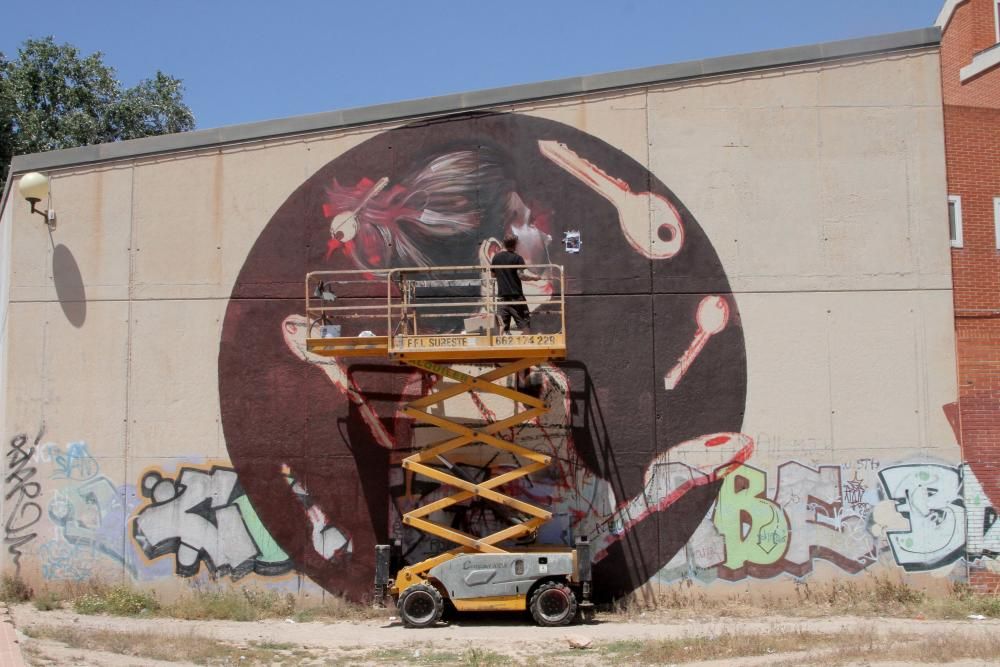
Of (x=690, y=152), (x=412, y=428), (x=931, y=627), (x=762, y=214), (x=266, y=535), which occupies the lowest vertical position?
(x=931, y=627)

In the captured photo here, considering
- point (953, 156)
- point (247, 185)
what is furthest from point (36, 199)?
point (953, 156)

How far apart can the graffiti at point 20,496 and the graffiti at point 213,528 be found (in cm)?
172

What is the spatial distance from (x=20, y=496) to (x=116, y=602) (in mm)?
2519

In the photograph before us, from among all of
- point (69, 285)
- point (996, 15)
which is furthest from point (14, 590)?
point (996, 15)

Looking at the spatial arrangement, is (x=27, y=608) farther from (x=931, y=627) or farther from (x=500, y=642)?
(x=931, y=627)

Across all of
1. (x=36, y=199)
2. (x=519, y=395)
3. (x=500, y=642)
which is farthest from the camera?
(x=36, y=199)

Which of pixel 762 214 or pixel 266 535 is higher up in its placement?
pixel 762 214

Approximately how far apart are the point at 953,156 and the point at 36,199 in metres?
15.4

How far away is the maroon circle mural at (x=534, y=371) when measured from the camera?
16000 millimetres

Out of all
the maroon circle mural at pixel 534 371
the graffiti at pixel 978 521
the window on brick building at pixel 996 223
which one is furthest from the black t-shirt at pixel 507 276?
the window on brick building at pixel 996 223

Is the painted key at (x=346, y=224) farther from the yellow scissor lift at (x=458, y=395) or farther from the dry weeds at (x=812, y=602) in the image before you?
the dry weeds at (x=812, y=602)

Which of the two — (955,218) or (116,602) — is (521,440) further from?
(955,218)

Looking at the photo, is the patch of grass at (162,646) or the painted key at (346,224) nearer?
the patch of grass at (162,646)

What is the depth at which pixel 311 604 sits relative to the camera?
52.2ft
